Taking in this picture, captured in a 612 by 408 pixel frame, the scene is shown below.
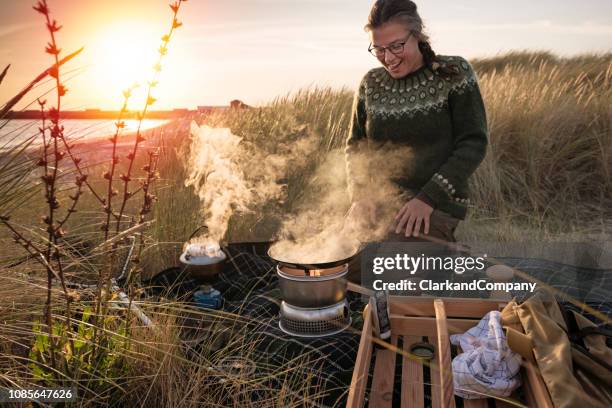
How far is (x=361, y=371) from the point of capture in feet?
7.37

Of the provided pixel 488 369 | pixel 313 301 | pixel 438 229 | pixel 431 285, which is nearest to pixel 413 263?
pixel 431 285

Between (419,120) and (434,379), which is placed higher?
(419,120)

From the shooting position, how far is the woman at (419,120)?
11.1 feet

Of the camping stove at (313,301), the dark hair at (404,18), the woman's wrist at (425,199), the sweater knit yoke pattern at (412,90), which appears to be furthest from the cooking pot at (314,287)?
the dark hair at (404,18)

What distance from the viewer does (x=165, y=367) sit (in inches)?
96.0

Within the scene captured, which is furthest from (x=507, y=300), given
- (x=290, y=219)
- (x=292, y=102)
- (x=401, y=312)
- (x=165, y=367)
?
(x=292, y=102)

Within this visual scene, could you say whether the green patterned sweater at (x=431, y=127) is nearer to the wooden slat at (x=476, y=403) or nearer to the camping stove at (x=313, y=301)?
the camping stove at (x=313, y=301)

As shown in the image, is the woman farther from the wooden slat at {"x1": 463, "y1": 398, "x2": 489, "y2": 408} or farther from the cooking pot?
the wooden slat at {"x1": 463, "y1": 398, "x2": 489, "y2": 408}

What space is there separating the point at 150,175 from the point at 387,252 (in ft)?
7.00

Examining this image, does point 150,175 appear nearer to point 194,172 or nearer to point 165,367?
point 165,367

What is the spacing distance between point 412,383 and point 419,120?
1895mm

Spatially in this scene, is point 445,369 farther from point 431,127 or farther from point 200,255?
point 200,255

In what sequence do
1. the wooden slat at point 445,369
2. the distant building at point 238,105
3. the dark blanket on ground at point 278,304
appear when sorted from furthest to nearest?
the distant building at point 238,105, the dark blanket on ground at point 278,304, the wooden slat at point 445,369

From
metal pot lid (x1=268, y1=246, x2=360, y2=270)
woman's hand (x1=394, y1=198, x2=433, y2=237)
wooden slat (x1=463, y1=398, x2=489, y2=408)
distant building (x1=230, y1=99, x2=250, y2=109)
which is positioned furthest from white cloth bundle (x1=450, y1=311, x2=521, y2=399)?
distant building (x1=230, y1=99, x2=250, y2=109)
